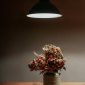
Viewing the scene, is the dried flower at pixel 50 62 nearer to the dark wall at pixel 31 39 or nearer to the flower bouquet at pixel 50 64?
the flower bouquet at pixel 50 64

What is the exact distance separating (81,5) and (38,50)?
94 cm

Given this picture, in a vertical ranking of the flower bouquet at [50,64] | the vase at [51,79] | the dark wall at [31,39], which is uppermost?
the dark wall at [31,39]

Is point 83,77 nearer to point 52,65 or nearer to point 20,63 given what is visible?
point 20,63

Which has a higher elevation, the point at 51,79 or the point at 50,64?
the point at 50,64

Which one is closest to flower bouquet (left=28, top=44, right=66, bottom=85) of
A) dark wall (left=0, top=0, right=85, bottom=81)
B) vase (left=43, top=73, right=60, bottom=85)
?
vase (left=43, top=73, right=60, bottom=85)

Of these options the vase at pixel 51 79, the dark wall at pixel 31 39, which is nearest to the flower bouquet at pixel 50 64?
the vase at pixel 51 79

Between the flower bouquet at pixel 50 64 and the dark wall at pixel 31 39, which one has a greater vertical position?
the dark wall at pixel 31 39

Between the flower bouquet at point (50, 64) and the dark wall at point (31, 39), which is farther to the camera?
the dark wall at point (31, 39)

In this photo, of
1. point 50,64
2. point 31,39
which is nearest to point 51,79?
point 50,64

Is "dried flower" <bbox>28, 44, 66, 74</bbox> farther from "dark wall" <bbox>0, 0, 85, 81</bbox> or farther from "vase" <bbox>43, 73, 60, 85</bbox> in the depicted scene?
"dark wall" <bbox>0, 0, 85, 81</bbox>

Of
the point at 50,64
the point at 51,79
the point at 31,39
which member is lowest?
the point at 51,79

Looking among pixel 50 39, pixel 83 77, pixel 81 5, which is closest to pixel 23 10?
pixel 50 39

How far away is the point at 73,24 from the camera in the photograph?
3.47 m

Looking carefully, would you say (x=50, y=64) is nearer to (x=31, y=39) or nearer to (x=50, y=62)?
(x=50, y=62)
